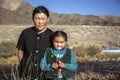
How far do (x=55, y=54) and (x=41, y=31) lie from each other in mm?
482

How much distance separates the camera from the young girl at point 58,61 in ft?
17.6

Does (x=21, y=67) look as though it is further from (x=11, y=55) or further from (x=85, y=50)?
(x=85, y=50)

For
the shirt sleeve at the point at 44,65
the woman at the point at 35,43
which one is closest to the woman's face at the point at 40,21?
the woman at the point at 35,43

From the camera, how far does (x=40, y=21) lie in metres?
5.62

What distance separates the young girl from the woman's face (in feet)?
0.90

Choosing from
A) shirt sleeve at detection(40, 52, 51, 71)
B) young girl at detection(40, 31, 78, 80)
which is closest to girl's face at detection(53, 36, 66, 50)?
young girl at detection(40, 31, 78, 80)

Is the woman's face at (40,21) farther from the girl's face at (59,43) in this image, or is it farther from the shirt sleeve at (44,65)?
the shirt sleeve at (44,65)

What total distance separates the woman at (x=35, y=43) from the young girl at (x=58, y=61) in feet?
0.76

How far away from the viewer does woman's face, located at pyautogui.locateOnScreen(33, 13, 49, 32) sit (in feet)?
18.5

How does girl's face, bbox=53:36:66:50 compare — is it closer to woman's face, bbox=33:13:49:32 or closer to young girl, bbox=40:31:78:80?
young girl, bbox=40:31:78:80

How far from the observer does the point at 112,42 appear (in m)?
78.4

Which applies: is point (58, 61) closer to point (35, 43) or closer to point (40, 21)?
point (35, 43)

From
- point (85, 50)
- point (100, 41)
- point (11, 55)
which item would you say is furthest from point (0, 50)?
point (100, 41)

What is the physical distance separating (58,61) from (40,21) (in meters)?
0.67
